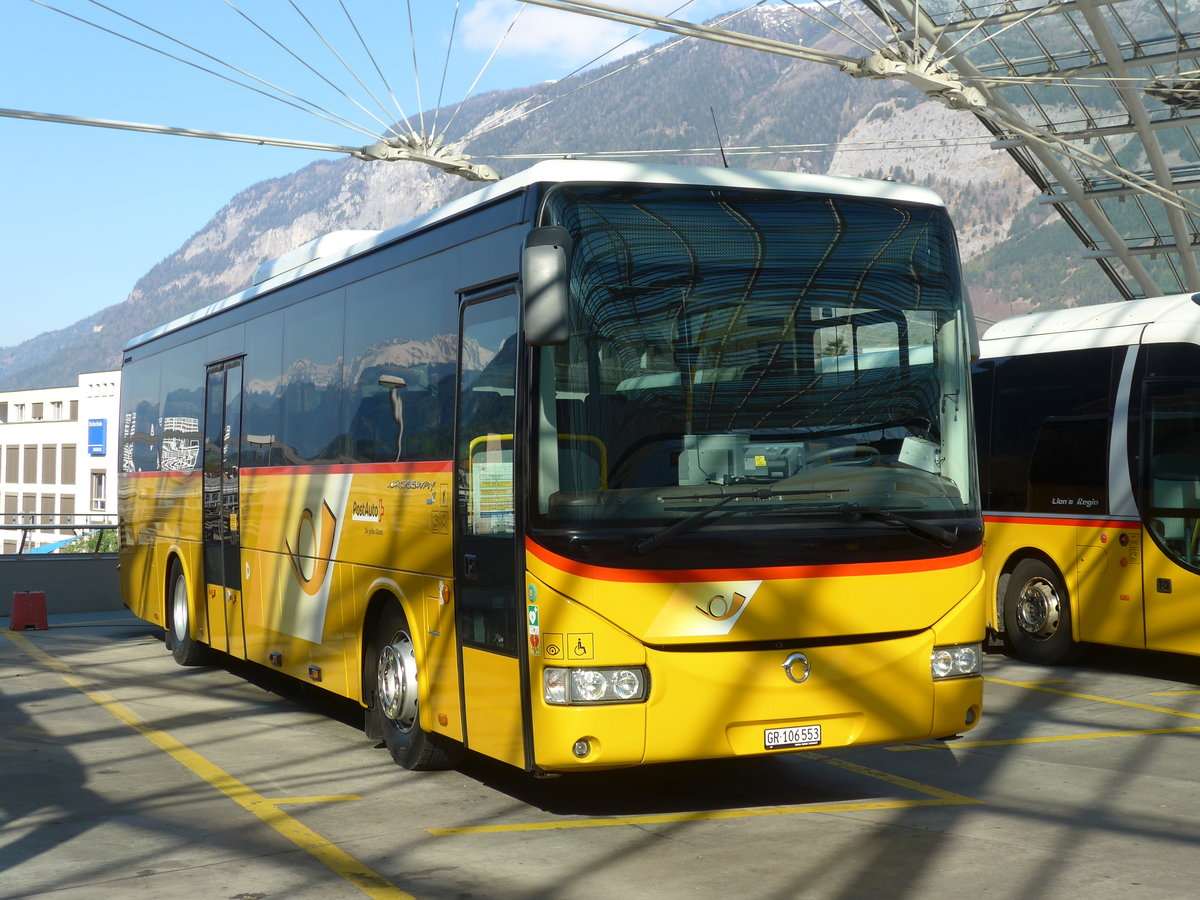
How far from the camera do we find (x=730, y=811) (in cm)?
771

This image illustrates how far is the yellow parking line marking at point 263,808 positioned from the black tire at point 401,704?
3.09ft

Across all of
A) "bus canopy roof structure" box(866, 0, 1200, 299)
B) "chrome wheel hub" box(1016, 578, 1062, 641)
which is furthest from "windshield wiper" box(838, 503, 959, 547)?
"bus canopy roof structure" box(866, 0, 1200, 299)

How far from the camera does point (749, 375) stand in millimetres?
7098

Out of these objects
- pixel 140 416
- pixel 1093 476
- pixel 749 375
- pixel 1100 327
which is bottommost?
pixel 1093 476

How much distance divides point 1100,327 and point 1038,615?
2908 mm

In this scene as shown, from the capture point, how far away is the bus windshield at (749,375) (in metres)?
6.89

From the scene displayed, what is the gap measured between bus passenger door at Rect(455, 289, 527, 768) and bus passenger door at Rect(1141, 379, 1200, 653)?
7389mm

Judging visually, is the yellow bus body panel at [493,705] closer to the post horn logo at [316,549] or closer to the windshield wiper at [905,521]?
the windshield wiper at [905,521]

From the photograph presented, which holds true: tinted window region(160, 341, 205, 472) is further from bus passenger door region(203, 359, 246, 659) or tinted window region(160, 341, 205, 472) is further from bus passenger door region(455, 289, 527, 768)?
bus passenger door region(455, 289, 527, 768)

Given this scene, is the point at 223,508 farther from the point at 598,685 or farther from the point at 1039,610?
the point at 1039,610

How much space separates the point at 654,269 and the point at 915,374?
151 cm

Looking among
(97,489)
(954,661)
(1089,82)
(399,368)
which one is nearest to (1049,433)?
(954,661)

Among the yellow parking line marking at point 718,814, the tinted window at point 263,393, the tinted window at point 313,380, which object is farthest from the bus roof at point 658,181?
the yellow parking line marking at point 718,814

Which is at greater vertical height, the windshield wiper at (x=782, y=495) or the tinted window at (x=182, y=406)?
the tinted window at (x=182, y=406)
